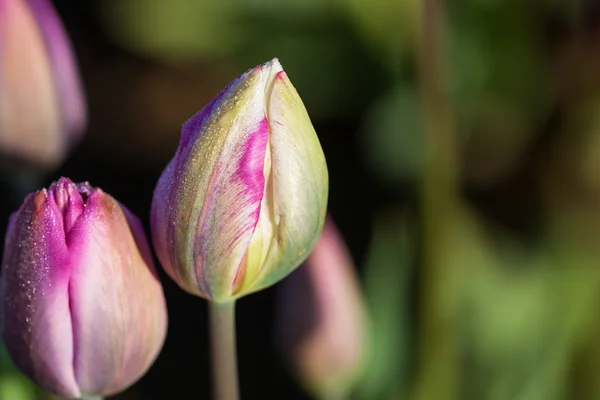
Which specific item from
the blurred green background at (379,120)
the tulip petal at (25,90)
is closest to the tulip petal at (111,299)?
the tulip petal at (25,90)

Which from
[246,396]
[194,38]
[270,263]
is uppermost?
[194,38]

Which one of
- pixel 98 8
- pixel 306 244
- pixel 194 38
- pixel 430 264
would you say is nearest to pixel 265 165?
pixel 306 244

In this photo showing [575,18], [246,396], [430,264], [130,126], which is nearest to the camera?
[430,264]

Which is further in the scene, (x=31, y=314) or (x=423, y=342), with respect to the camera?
(x=423, y=342)

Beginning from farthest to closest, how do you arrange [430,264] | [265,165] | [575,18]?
[575,18] → [430,264] → [265,165]

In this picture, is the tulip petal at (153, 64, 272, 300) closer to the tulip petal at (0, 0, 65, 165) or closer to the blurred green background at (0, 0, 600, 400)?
the tulip petal at (0, 0, 65, 165)

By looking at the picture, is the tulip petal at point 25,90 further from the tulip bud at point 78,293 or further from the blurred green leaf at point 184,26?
the blurred green leaf at point 184,26

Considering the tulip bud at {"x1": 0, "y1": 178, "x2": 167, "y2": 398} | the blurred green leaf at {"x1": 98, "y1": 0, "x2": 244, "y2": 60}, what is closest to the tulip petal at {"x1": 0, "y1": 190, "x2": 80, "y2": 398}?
the tulip bud at {"x1": 0, "y1": 178, "x2": 167, "y2": 398}

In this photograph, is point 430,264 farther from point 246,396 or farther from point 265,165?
point 246,396
